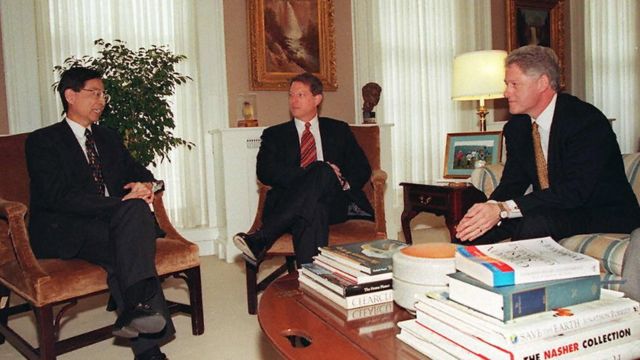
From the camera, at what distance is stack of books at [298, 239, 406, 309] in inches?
63.1

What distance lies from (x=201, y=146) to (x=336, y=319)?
345cm

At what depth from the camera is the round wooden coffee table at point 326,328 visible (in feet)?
4.15

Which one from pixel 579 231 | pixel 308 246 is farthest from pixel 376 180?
pixel 579 231

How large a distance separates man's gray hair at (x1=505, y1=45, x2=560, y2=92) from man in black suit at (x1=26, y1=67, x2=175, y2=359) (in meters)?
1.76

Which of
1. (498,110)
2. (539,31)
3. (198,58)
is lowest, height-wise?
(498,110)

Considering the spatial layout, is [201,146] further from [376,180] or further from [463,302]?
[463,302]

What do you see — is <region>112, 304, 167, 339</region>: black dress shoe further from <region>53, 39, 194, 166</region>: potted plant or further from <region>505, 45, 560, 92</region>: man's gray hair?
<region>505, 45, 560, 92</region>: man's gray hair

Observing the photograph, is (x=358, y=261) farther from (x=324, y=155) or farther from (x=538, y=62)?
(x=324, y=155)

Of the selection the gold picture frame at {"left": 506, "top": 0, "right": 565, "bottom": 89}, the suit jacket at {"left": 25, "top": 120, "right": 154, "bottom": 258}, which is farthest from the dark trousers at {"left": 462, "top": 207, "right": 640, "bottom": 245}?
the gold picture frame at {"left": 506, "top": 0, "right": 565, "bottom": 89}

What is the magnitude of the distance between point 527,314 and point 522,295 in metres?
0.04

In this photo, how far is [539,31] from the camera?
630 centimetres

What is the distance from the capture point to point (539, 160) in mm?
2500

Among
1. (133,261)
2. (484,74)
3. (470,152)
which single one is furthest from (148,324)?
(484,74)

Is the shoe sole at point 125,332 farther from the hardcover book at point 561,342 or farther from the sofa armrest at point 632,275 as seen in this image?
the sofa armrest at point 632,275
